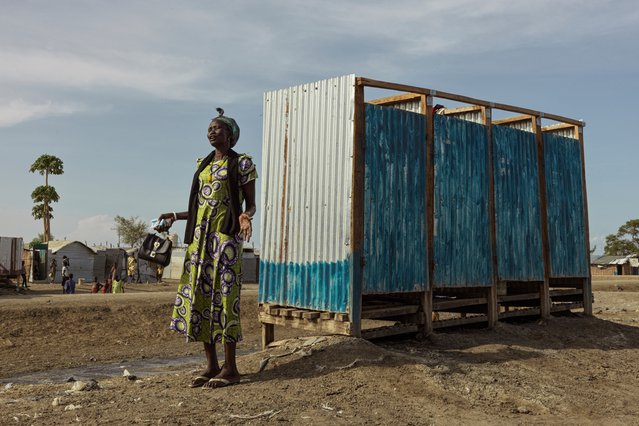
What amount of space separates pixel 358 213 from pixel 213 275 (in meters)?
2.19

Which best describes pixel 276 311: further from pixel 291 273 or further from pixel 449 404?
pixel 449 404

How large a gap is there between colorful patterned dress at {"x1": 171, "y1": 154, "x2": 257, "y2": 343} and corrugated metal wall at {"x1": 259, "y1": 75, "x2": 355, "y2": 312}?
1854mm

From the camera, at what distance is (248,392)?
5.10 metres

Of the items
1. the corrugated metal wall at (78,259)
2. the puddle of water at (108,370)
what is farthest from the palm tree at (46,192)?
the puddle of water at (108,370)

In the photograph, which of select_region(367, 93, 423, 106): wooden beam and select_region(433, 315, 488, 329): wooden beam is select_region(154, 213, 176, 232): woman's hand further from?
select_region(433, 315, 488, 329): wooden beam

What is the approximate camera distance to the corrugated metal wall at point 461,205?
8.12 metres

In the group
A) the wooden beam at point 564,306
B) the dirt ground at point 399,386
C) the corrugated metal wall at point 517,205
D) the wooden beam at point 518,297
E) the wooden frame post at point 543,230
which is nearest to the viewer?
the dirt ground at point 399,386

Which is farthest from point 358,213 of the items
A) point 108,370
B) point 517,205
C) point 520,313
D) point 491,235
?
point 108,370

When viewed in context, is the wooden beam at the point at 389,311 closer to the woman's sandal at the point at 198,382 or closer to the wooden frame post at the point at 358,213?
the wooden frame post at the point at 358,213

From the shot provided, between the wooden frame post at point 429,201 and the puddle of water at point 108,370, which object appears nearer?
the wooden frame post at point 429,201

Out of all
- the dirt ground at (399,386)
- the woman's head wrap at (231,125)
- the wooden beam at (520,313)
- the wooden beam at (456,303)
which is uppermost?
the woman's head wrap at (231,125)

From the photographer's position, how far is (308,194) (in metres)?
7.44

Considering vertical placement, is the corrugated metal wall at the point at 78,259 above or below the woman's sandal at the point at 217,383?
above

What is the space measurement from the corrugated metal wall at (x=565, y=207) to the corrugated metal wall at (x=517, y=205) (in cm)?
40
